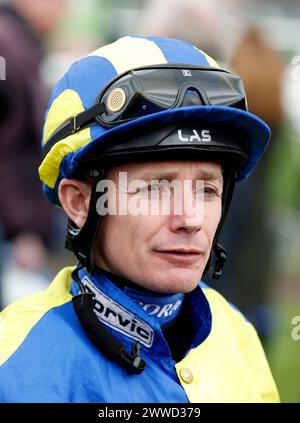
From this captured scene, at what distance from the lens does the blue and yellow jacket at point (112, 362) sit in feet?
8.66

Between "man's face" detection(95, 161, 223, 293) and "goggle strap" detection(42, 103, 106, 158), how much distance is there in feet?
0.60

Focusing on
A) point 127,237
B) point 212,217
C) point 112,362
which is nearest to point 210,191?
point 212,217

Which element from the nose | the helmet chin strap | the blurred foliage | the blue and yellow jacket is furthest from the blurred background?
the nose

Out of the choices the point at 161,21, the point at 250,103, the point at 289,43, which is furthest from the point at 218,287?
the point at 289,43

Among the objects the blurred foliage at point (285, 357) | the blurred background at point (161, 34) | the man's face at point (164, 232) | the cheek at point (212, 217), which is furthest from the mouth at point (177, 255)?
the blurred foliage at point (285, 357)

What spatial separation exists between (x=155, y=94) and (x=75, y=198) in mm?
470

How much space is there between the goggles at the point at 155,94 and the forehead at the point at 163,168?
148mm

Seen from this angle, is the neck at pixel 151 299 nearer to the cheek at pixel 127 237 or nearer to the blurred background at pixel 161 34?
the cheek at pixel 127 237

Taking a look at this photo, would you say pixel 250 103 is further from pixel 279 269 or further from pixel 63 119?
pixel 279 269

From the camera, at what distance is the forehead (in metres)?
2.75

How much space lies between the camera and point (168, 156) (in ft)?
8.98

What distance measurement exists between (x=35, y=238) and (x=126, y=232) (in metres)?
3.41

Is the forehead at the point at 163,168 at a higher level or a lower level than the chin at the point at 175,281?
higher

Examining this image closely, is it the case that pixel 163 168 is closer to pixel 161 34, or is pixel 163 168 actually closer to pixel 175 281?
pixel 175 281
